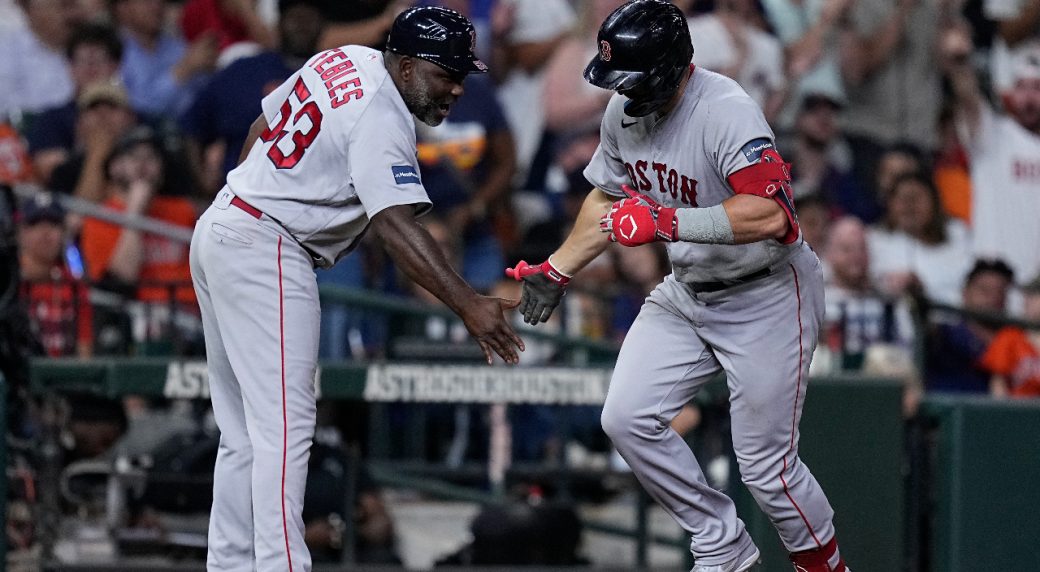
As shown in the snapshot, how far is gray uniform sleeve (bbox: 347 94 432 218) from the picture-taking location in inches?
182

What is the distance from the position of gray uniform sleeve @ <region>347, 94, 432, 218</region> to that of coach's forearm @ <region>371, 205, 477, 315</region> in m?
0.04

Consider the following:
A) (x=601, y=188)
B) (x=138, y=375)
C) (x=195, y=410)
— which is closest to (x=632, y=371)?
(x=601, y=188)

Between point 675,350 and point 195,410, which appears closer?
point 675,350

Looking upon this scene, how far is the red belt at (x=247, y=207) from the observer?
4.86 meters

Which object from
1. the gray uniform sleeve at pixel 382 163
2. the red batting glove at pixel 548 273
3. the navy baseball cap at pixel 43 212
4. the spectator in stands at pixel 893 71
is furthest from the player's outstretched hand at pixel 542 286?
→ the spectator in stands at pixel 893 71

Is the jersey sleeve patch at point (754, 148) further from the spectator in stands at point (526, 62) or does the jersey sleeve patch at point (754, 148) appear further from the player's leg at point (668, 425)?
the spectator in stands at point (526, 62)

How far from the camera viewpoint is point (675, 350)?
5.06 m

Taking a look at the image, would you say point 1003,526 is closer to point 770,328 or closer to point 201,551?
point 770,328

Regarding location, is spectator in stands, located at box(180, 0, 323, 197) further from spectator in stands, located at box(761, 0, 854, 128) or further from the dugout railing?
the dugout railing

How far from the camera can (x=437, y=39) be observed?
4758 mm

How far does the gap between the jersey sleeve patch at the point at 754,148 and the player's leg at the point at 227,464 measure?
1649mm

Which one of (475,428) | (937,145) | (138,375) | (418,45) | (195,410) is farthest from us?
(937,145)

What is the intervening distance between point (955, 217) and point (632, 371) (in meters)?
5.59

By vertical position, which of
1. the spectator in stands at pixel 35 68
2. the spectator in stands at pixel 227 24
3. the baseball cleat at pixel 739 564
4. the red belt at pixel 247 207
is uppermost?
the spectator in stands at pixel 227 24
